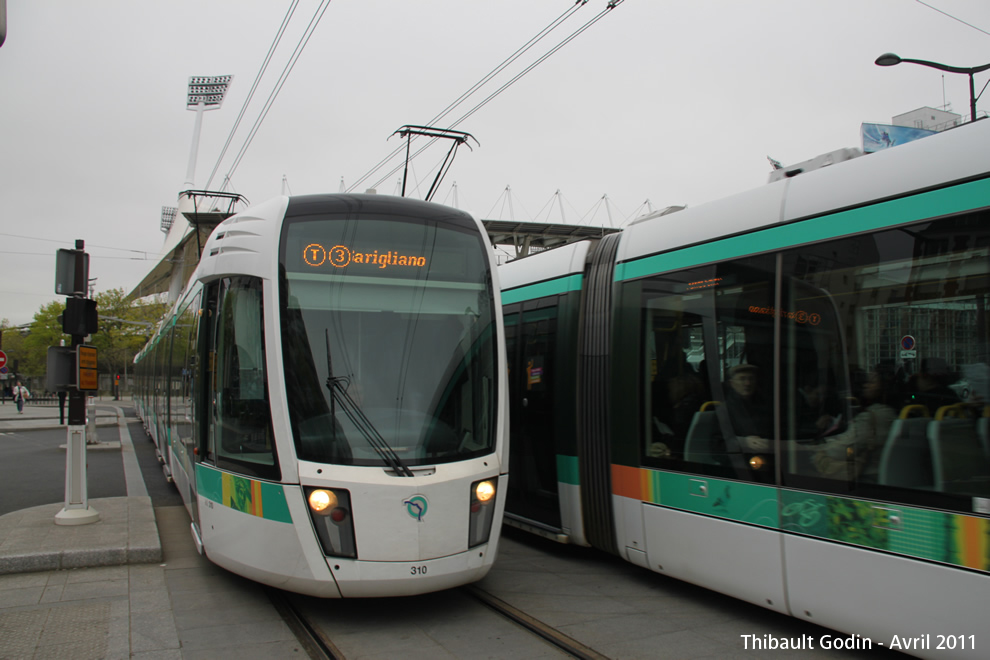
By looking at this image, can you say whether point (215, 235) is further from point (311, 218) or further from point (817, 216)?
point (817, 216)

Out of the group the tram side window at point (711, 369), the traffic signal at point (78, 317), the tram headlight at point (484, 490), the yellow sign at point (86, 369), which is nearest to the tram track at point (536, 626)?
the tram headlight at point (484, 490)

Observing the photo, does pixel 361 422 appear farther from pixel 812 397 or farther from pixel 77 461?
pixel 77 461

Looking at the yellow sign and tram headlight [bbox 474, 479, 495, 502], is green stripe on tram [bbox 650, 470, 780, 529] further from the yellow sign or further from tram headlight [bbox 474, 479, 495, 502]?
the yellow sign

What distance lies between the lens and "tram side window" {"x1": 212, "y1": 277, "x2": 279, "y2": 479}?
550 cm

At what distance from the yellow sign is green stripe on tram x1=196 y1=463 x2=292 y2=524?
3.19 metres

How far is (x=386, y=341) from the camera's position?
5695mm

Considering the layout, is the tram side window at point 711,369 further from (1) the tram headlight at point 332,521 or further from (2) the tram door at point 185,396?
(2) the tram door at point 185,396

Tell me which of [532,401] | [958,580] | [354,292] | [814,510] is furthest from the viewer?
[532,401]

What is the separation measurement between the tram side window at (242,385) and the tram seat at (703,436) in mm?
3125

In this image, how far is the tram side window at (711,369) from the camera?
5.16 meters

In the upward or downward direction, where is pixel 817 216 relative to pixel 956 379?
upward

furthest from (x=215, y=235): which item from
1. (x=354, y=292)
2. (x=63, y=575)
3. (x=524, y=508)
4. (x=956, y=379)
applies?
(x=956, y=379)

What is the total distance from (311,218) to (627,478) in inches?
136

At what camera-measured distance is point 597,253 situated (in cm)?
723
